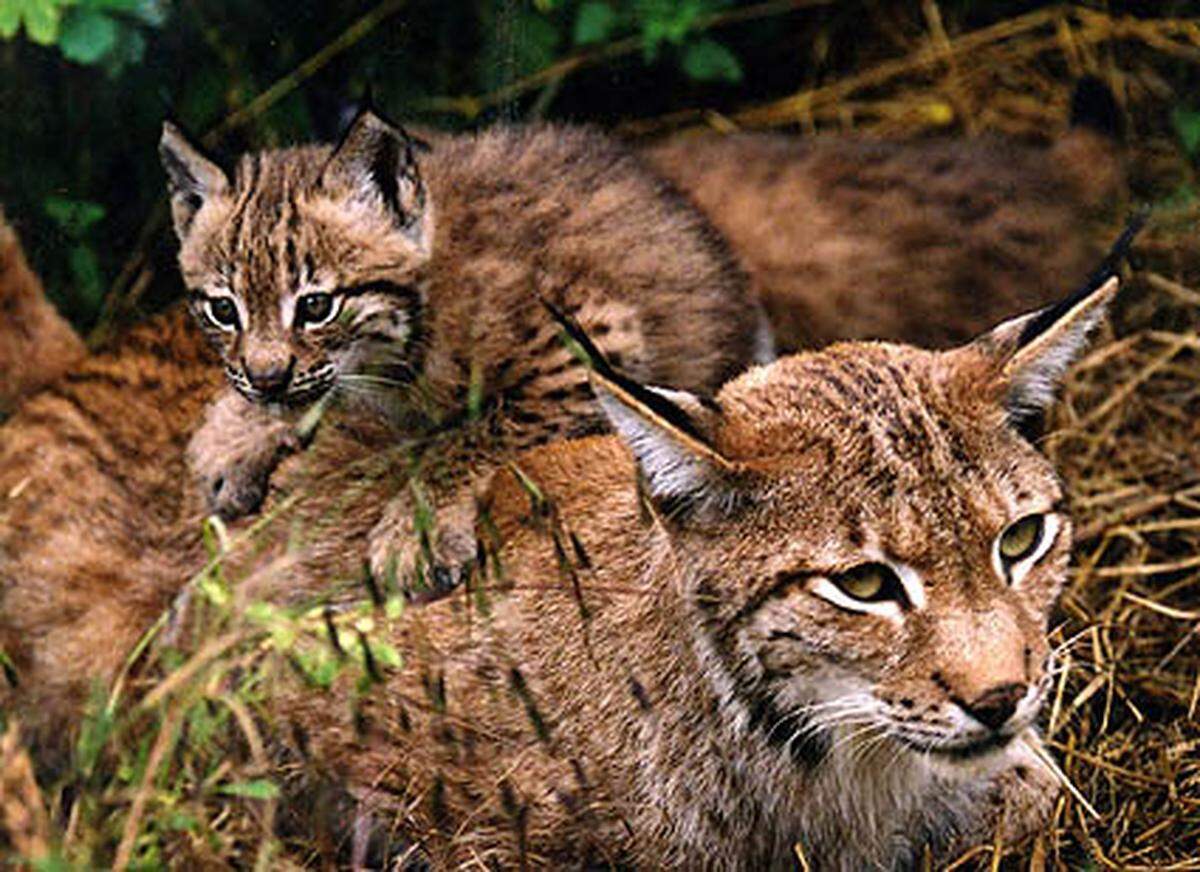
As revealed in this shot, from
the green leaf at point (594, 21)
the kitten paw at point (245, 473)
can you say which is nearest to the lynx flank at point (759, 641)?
the kitten paw at point (245, 473)

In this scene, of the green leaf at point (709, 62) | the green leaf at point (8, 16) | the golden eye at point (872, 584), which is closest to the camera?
the golden eye at point (872, 584)

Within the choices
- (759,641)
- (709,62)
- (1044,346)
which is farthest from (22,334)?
(1044,346)

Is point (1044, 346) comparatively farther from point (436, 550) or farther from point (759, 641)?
point (436, 550)

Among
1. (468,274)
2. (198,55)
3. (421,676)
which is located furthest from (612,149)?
(421,676)

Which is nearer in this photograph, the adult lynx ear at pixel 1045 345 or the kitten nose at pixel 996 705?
the kitten nose at pixel 996 705

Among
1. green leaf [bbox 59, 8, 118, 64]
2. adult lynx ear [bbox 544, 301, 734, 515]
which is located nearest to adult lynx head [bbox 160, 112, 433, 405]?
green leaf [bbox 59, 8, 118, 64]

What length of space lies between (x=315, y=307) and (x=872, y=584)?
1458mm

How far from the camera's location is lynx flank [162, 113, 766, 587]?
161 inches

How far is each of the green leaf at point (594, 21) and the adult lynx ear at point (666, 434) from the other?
274cm

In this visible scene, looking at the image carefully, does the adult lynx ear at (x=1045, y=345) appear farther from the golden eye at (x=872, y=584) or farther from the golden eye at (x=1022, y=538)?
the golden eye at (x=872, y=584)

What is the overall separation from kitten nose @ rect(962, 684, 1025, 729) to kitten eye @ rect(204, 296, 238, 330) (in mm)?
1807

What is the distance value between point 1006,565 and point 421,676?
1.09 m

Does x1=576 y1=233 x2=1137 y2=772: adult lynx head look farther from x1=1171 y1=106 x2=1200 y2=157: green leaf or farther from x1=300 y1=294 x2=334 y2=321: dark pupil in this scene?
x1=1171 y1=106 x2=1200 y2=157: green leaf

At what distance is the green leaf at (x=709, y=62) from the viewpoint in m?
5.98
